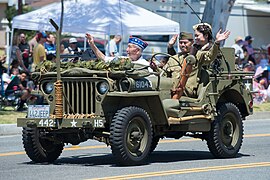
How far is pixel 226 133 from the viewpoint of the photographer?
41.3ft

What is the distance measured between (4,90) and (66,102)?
34.4 feet

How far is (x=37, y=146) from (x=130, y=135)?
53.1 inches

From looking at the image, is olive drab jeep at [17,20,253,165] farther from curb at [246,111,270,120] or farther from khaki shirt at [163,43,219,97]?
curb at [246,111,270,120]

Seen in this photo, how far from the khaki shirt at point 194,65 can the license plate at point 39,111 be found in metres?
1.96

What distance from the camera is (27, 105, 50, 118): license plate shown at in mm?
11235

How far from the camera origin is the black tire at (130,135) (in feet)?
35.6

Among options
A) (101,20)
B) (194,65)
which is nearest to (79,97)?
(194,65)

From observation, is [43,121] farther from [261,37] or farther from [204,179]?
[261,37]

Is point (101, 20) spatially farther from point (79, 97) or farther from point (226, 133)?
point (79, 97)

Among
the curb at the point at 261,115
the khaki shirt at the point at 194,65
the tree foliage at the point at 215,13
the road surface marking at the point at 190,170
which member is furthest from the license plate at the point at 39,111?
the tree foliage at the point at 215,13

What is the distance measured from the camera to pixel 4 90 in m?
21.5

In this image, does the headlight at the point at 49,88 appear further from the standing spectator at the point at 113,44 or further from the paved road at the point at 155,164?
the standing spectator at the point at 113,44

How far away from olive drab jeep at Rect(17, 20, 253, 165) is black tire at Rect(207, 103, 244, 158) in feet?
0.05

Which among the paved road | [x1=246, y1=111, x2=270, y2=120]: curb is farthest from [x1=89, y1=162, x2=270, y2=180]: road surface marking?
[x1=246, y1=111, x2=270, y2=120]: curb
